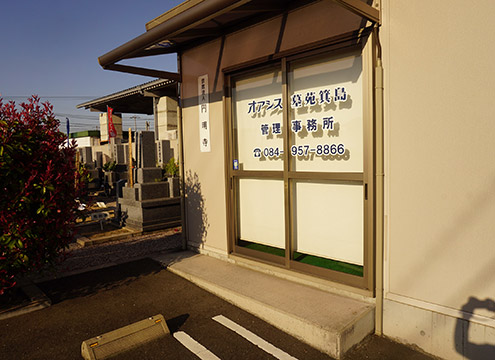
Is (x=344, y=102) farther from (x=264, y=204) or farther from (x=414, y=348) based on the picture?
(x=414, y=348)

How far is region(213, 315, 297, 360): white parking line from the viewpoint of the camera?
3629mm

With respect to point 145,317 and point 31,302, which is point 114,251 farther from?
point 145,317

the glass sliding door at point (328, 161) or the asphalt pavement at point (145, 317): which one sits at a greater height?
the glass sliding door at point (328, 161)

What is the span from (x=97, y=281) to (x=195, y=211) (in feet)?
7.04

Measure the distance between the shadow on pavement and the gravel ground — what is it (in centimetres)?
27

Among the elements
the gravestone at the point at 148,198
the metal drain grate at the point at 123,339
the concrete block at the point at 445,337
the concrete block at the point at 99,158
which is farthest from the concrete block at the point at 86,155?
the concrete block at the point at 445,337

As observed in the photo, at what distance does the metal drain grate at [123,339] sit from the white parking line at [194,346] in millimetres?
165

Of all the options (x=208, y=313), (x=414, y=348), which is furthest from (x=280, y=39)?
(x=414, y=348)

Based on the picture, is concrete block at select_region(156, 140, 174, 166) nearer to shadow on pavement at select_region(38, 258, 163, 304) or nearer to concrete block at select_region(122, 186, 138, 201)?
concrete block at select_region(122, 186, 138, 201)

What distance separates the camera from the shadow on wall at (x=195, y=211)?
6.73 meters

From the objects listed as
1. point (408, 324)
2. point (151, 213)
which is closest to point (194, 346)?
point (408, 324)

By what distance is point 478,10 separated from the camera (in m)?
3.24

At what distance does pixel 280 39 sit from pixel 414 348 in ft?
14.2

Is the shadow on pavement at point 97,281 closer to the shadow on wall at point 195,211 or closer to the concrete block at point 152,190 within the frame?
the shadow on wall at point 195,211
